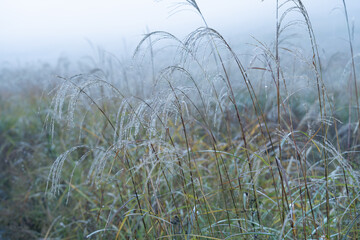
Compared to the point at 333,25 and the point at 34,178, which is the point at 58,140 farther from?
the point at 333,25

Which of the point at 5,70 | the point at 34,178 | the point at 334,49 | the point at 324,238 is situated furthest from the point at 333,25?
the point at 5,70

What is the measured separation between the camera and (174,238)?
1.93 meters

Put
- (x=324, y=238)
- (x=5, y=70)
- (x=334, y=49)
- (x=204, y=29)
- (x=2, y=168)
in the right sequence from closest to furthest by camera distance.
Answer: (x=204, y=29)
(x=324, y=238)
(x=2, y=168)
(x=334, y=49)
(x=5, y=70)

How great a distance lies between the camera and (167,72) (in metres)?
1.50

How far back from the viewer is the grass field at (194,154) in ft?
5.01

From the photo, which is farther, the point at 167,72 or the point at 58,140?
the point at 58,140

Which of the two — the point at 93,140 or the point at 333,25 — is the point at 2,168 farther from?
the point at 333,25

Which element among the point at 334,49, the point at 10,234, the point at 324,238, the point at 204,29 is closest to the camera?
the point at 204,29

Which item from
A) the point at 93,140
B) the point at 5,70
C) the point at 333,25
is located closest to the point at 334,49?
the point at 333,25

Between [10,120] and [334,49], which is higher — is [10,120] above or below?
below

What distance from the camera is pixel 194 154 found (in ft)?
10.4

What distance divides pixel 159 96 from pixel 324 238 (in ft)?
3.01

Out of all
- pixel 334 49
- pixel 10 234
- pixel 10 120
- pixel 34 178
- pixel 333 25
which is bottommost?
pixel 10 234

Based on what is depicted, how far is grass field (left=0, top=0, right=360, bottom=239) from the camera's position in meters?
1.53
